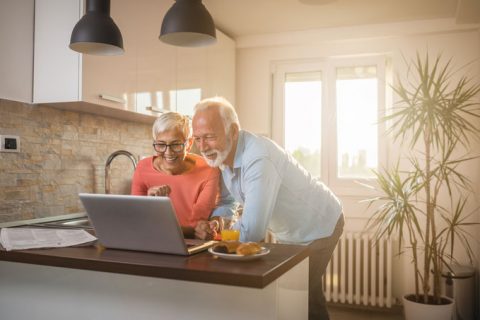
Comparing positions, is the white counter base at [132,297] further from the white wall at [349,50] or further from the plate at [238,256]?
the white wall at [349,50]

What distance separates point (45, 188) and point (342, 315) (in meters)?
2.65

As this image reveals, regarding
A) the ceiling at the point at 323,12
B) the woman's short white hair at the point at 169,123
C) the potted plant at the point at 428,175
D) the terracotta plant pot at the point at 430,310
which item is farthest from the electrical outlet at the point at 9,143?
the terracotta plant pot at the point at 430,310

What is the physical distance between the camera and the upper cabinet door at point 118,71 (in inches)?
90.7

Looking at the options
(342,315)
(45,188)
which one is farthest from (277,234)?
(342,315)

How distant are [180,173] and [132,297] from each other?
37.0 inches

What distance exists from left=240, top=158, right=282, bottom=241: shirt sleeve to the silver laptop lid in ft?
0.96

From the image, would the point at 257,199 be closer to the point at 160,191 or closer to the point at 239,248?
the point at 239,248

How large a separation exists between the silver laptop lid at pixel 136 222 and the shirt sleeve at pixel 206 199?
731 millimetres

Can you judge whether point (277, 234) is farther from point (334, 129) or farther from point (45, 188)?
point (334, 129)

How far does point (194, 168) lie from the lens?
2.31 meters

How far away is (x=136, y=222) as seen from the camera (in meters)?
1.41

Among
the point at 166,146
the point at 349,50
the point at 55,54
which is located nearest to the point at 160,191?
the point at 166,146

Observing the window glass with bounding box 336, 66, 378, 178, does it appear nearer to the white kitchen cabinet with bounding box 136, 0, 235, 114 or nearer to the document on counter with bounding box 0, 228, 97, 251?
the white kitchen cabinet with bounding box 136, 0, 235, 114

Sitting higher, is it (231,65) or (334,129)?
(231,65)
